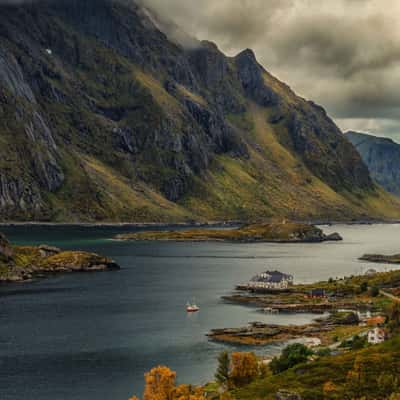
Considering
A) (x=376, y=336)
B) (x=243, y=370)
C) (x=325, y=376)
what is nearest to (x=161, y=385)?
(x=243, y=370)

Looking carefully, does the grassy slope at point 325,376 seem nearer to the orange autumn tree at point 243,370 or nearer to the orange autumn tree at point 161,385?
the orange autumn tree at point 243,370

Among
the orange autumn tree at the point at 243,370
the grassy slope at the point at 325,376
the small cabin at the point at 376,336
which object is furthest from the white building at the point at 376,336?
the orange autumn tree at the point at 243,370

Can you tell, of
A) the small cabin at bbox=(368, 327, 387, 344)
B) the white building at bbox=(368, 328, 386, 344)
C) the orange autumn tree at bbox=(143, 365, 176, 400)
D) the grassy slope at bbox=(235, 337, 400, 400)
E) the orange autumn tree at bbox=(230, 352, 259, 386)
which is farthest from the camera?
the white building at bbox=(368, 328, 386, 344)

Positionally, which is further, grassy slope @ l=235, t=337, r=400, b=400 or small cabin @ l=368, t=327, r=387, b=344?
small cabin @ l=368, t=327, r=387, b=344

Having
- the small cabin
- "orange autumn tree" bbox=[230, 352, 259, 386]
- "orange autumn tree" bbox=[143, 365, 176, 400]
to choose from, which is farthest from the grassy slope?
the small cabin

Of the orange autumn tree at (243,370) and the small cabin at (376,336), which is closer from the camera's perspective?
the orange autumn tree at (243,370)

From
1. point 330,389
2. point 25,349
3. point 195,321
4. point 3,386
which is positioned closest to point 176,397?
point 330,389

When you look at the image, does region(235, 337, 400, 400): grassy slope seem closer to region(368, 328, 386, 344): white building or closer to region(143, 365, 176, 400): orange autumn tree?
region(143, 365, 176, 400): orange autumn tree

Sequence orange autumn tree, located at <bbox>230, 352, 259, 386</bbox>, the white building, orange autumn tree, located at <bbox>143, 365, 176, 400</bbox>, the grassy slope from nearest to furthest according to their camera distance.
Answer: the grassy slope < orange autumn tree, located at <bbox>143, 365, 176, 400</bbox> < orange autumn tree, located at <bbox>230, 352, 259, 386</bbox> < the white building

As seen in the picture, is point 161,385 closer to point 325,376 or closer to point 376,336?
point 325,376
